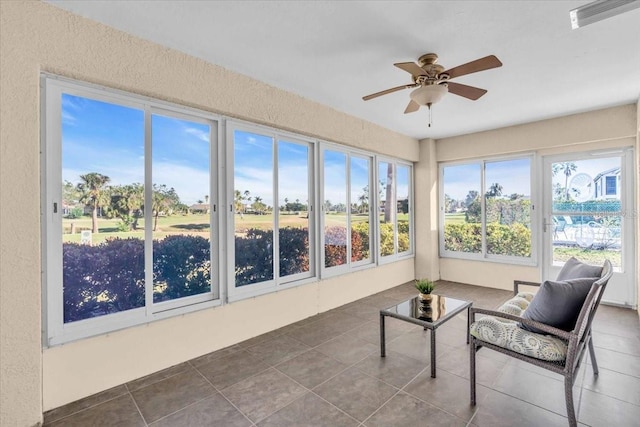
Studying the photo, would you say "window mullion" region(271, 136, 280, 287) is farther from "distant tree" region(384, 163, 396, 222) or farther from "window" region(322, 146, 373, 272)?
"distant tree" region(384, 163, 396, 222)

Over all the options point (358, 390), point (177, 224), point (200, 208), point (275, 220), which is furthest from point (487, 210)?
point (177, 224)

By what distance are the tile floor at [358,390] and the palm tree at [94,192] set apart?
52.2 inches

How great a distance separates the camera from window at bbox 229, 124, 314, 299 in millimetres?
3164

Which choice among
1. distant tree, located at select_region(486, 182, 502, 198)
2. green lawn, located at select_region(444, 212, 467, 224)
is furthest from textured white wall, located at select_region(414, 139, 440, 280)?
distant tree, located at select_region(486, 182, 502, 198)

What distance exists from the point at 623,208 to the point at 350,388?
4.52 m

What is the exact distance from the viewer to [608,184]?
4.21m

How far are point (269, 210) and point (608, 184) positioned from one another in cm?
467

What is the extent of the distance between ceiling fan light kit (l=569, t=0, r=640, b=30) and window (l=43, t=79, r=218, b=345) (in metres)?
2.93

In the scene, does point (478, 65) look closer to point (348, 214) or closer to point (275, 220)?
point (275, 220)

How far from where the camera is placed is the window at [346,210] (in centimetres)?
420

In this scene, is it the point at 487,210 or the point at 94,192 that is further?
the point at 487,210

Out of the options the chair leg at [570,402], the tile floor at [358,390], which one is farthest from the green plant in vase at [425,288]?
the chair leg at [570,402]

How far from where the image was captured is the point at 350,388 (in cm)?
228

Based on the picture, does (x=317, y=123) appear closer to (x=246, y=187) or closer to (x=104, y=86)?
(x=246, y=187)
